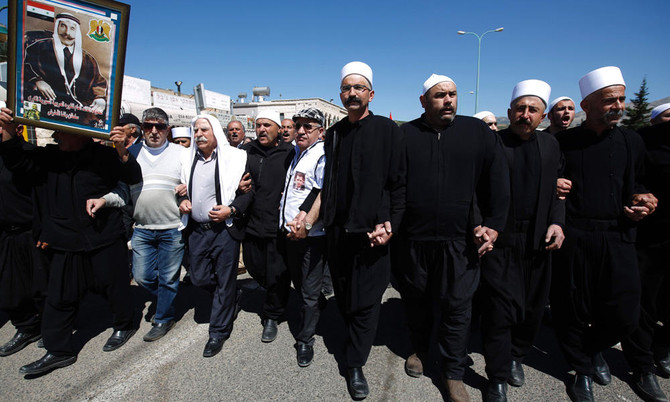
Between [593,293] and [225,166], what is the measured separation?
3266 mm

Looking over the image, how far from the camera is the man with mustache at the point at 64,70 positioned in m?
2.24

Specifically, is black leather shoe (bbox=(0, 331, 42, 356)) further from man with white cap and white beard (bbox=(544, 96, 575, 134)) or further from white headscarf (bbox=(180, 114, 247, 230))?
man with white cap and white beard (bbox=(544, 96, 575, 134))

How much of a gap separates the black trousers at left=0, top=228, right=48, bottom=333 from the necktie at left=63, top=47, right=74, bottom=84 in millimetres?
1604

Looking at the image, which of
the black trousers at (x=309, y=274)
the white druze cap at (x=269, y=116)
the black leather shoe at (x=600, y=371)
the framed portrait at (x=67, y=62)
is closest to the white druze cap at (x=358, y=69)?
the white druze cap at (x=269, y=116)

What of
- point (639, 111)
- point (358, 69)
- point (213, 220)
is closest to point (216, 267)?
point (213, 220)

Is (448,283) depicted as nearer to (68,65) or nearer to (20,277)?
(68,65)

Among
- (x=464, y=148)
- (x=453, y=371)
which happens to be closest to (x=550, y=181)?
(x=464, y=148)

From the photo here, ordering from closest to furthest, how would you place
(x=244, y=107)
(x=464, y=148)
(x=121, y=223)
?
1. (x=464, y=148)
2. (x=121, y=223)
3. (x=244, y=107)

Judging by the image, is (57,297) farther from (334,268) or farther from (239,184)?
(334,268)

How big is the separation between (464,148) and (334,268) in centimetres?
136

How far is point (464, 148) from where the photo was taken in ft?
Result: 7.57

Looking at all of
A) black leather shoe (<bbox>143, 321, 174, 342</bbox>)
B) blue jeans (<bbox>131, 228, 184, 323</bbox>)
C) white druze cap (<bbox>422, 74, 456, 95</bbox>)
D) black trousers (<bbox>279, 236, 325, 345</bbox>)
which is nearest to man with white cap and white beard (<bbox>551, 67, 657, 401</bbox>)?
white druze cap (<bbox>422, 74, 456, 95</bbox>)

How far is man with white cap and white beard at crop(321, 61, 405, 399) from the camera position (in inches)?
94.1

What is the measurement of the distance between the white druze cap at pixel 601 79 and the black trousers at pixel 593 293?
1.09 m
